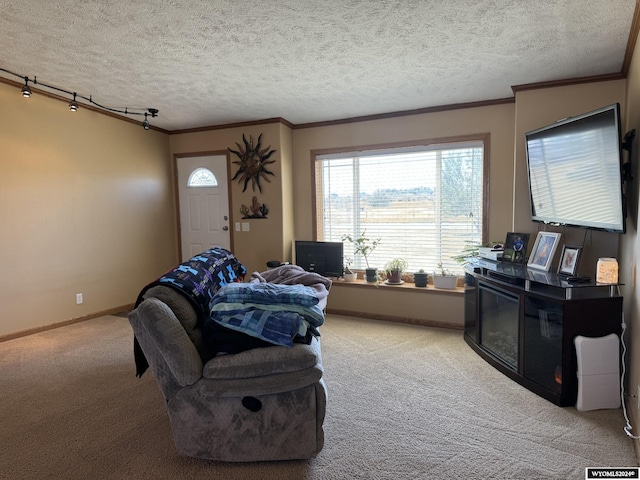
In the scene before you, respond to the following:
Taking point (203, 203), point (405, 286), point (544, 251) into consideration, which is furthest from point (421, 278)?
point (203, 203)

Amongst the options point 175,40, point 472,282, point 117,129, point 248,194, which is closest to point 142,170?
point 117,129

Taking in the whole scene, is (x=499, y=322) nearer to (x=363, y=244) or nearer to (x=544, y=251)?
(x=544, y=251)

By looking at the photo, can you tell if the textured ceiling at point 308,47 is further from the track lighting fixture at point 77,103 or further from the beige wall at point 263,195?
the beige wall at point 263,195

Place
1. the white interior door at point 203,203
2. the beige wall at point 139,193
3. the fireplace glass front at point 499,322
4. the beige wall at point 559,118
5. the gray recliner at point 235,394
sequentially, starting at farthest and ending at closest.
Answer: the white interior door at point 203,203, the beige wall at point 139,193, the beige wall at point 559,118, the fireplace glass front at point 499,322, the gray recliner at point 235,394

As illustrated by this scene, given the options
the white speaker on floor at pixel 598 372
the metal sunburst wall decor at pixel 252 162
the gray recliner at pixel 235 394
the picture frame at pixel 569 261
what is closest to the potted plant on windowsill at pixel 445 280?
the picture frame at pixel 569 261

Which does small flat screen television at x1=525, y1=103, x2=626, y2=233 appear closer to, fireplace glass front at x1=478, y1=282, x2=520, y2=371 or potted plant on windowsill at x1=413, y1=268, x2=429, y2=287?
fireplace glass front at x1=478, y1=282, x2=520, y2=371

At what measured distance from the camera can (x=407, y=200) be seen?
14.0 ft

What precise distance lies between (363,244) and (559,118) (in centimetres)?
233

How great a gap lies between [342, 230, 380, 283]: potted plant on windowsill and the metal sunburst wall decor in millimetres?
1318

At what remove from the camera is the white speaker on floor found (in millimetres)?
2273

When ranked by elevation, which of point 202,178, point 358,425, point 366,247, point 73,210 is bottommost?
point 358,425

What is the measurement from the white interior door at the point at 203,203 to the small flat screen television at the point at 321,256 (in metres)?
1.10

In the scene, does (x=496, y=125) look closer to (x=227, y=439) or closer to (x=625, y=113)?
(x=625, y=113)

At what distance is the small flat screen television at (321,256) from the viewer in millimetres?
4379
